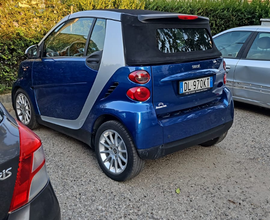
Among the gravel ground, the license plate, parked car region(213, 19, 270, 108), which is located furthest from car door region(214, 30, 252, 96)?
the license plate

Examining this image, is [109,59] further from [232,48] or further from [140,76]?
[232,48]

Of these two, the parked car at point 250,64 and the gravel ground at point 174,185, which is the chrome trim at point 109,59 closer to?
the gravel ground at point 174,185

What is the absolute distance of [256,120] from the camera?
5523mm

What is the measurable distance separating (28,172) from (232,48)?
533 cm

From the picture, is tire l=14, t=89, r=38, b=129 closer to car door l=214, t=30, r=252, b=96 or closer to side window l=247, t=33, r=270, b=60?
car door l=214, t=30, r=252, b=96

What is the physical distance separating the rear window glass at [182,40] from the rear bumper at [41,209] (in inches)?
73.8

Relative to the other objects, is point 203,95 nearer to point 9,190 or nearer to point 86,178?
point 86,178

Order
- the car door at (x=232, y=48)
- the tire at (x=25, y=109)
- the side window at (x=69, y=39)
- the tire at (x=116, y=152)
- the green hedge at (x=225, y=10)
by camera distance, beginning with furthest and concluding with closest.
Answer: the green hedge at (x=225, y=10)
the car door at (x=232, y=48)
the tire at (x=25, y=109)
the side window at (x=69, y=39)
the tire at (x=116, y=152)

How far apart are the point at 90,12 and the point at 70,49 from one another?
1.68 feet

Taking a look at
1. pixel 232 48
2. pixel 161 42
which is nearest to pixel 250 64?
pixel 232 48

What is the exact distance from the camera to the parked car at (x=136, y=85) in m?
3.04

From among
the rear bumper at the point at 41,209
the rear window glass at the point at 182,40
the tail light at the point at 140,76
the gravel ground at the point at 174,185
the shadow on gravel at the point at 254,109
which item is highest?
the rear window glass at the point at 182,40

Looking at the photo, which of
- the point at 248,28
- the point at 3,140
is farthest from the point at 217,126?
the point at 248,28

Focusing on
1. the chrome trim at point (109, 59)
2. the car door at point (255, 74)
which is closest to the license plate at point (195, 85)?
the chrome trim at point (109, 59)
